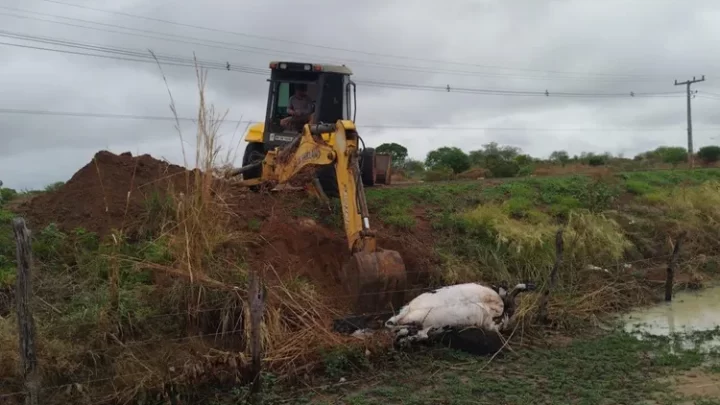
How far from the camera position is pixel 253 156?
13.0m

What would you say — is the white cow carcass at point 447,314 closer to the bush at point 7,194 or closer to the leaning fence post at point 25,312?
the leaning fence post at point 25,312

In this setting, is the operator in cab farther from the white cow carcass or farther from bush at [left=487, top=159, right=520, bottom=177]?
bush at [left=487, top=159, right=520, bottom=177]

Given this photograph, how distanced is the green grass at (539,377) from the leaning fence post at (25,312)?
250 centimetres

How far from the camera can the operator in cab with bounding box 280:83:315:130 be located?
12.5 metres

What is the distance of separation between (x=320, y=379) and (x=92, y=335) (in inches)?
91.9

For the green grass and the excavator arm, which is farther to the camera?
the excavator arm

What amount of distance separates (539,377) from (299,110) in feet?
22.5

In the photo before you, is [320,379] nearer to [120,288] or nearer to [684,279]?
[120,288]

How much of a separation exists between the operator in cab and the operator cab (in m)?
0.02

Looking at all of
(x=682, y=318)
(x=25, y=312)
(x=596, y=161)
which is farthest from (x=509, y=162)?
(x=25, y=312)

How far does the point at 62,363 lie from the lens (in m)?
6.52

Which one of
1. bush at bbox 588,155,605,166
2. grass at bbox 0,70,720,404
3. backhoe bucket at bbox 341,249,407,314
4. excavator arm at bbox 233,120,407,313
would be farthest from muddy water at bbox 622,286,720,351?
bush at bbox 588,155,605,166

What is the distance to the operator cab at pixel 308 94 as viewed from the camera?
40.4 ft

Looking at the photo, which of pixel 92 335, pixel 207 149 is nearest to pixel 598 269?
pixel 207 149
